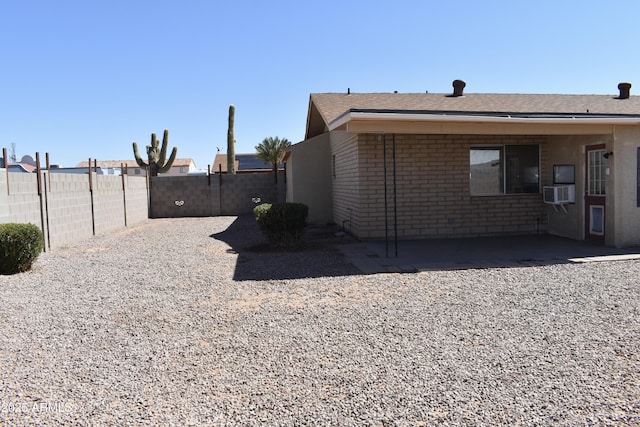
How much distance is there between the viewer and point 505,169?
43.2 ft

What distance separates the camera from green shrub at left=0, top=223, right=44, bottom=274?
886cm

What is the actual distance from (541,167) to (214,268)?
8.76 meters

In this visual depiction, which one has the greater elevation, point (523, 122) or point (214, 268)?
point (523, 122)

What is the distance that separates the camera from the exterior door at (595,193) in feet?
36.6

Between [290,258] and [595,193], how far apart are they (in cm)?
691

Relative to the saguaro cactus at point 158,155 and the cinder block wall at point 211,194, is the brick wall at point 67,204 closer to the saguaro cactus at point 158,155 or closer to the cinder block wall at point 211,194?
the cinder block wall at point 211,194

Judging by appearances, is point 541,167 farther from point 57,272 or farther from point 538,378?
point 57,272

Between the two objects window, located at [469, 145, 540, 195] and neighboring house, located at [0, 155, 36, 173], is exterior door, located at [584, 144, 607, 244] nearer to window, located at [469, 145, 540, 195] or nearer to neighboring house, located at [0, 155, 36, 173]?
window, located at [469, 145, 540, 195]

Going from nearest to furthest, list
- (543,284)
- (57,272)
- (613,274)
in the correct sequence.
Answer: (543,284) → (613,274) → (57,272)

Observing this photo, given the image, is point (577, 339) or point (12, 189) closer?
point (577, 339)

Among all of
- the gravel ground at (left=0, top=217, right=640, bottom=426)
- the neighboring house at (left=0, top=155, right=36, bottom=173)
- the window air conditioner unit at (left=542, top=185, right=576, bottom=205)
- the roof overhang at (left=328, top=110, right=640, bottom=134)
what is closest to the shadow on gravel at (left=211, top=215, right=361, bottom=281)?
the gravel ground at (left=0, top=217, right=640, bottom=426)

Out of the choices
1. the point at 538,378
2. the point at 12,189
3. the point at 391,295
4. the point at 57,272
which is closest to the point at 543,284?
the point at 391,295

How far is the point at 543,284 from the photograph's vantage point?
757cm

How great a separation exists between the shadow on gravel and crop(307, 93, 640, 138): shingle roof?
10.3ft
